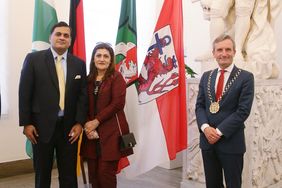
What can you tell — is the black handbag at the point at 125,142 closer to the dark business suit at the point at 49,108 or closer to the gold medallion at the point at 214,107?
the dark business suit at the point at 49,108

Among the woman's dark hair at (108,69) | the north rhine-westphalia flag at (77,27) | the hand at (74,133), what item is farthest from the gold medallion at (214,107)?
the north rhine-westphalia flag at (77,27)

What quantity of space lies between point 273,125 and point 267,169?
39 cm

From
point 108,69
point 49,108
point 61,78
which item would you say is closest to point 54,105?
point 49,108

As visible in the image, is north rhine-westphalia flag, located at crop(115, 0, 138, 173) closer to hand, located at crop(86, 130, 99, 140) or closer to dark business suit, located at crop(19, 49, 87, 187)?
dark business suit, located at crop(19, 49, 87, 187)

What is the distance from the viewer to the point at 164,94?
2758 mm

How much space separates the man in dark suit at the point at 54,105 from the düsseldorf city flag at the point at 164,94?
65 cm

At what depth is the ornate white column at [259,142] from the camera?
9.22ft

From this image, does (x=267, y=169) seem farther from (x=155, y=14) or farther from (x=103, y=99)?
(x=155, y=14)

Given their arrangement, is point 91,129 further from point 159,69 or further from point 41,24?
point 41,24

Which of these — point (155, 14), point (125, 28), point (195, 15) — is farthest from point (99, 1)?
point (125, 28)

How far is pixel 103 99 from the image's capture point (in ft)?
7.60

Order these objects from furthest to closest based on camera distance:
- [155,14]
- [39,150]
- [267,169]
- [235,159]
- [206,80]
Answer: [155,14] < [267,169] < [39,150] < [206,80] < [235,159]

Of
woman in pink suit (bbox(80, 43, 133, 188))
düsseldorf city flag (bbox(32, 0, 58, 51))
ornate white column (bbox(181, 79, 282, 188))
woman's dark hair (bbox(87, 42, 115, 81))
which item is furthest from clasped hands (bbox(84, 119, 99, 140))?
ornate white column (bbox(181, 79, 282, 188))

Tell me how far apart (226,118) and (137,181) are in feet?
6.13
